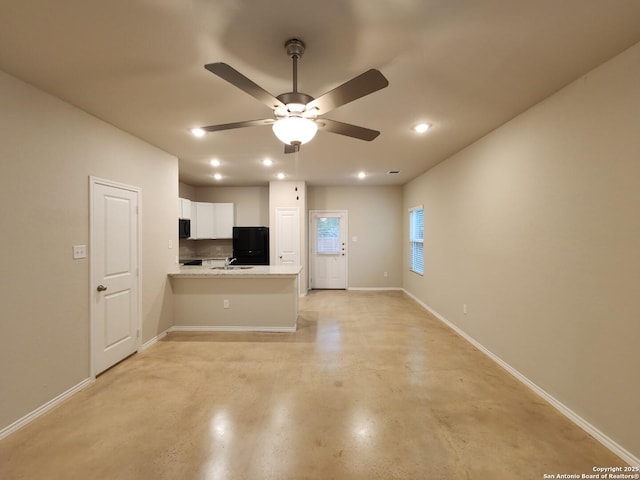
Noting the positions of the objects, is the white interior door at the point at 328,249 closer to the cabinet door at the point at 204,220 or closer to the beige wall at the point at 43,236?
the cabinet door at the point at 204,220

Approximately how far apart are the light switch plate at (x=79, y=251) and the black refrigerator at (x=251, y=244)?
3646 mm

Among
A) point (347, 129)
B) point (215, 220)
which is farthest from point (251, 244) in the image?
point (347, 129)

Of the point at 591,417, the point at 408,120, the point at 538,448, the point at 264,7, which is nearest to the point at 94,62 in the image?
the point at 264,7

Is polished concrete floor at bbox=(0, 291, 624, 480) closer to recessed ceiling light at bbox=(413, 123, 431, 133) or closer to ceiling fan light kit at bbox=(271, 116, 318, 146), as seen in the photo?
ceiling fan light kit at bbox=(271, 116, 318, 146)

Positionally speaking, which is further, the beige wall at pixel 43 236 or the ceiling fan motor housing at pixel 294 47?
the beige wall at pixel 43 236

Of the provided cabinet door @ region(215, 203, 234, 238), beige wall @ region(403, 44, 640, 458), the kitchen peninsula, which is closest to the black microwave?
cabinet door @ region(215, 203, 234, 238)

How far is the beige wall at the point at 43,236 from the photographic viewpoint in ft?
6.76

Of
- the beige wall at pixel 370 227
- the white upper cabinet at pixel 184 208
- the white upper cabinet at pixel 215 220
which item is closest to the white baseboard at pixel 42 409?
the white upper cabinet at pixel 184 208

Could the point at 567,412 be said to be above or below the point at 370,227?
below

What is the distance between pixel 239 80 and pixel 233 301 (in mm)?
3277

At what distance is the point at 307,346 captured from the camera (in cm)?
359

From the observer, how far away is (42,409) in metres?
2.27

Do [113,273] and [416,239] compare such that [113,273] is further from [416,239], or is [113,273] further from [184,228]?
[416,239]

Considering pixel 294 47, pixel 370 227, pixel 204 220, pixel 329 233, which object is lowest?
pixel 329 233
